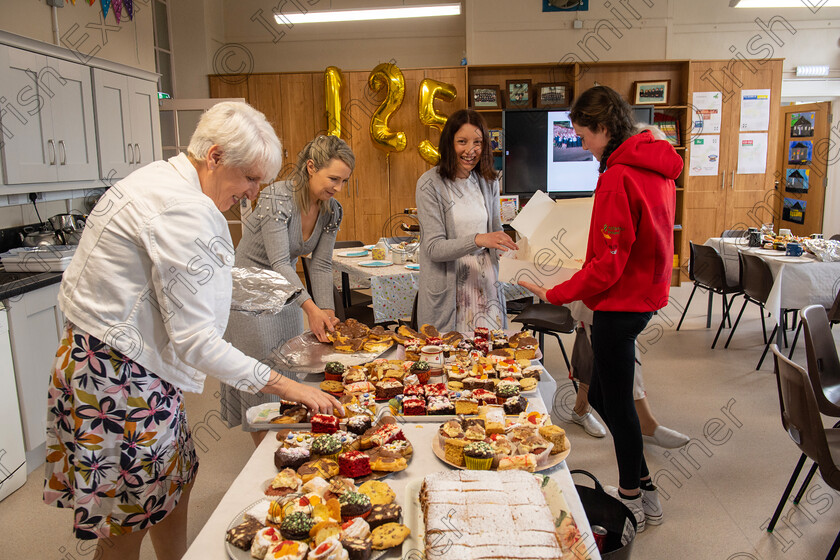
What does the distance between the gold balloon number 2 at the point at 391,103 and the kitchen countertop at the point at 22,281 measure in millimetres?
4250

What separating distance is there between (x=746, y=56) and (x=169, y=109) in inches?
257

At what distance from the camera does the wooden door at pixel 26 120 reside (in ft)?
11.4

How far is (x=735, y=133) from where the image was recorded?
722cm

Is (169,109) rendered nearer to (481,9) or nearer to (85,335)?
(481,9)

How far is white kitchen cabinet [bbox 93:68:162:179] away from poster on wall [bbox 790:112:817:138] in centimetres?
851

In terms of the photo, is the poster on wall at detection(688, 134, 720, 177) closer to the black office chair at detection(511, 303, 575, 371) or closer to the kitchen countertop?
the black office chair at detection(511, 303, 575, 371)

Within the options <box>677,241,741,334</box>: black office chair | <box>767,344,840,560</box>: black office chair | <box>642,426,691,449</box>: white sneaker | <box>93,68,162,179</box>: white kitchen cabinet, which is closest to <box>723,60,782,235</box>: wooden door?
<box>677,241,741,334</box>: black office chair

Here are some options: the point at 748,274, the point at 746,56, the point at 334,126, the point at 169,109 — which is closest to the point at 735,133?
the point at 746,56

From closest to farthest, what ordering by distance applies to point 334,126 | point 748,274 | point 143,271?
point 143,271 < point 748,274 < point 334,126

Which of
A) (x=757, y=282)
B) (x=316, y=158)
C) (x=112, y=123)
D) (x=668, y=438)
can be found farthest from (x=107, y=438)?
(x=757, y=282)

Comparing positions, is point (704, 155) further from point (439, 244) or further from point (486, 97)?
point (439, 244)

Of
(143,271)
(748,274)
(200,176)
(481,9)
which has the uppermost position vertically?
(481,9)

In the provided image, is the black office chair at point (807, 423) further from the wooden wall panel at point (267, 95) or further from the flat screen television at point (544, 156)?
the wooden wall panel at point (267, 95)

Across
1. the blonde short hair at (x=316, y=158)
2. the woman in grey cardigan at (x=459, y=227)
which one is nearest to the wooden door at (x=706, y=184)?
the woman in grey cardigan at (x=459, y=227)
